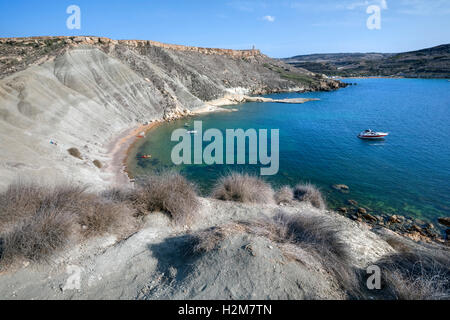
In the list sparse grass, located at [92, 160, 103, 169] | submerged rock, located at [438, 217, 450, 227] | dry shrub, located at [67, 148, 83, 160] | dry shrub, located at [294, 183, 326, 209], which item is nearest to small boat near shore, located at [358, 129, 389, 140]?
submerged rock, located at [438, 217, 450, 227]

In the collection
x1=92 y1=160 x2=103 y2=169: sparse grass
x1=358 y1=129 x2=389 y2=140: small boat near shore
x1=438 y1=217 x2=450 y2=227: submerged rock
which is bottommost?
x1=438 y1=217 x2=450 y2=227: submerged rock

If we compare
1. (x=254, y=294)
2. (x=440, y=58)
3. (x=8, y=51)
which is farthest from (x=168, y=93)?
(x=440, y=58)

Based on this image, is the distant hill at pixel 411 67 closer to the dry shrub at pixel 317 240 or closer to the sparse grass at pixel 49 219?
the dry shrub at pixel 317 240

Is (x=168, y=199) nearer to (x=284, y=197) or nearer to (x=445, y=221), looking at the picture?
(x=284, y=197)

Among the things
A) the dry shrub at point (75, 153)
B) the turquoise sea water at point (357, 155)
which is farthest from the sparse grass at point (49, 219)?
the dry shrub at point (75, 153)

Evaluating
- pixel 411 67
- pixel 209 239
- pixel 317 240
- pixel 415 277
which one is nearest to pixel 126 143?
pixel 209 239

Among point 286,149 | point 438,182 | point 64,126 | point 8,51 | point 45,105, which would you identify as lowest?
point 438,182

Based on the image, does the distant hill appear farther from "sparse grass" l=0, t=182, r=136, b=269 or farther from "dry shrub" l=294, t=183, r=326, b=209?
"sparse grass" l=0, t=182, r=136, b=269

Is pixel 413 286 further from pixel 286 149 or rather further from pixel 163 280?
pixel 286 149
